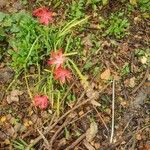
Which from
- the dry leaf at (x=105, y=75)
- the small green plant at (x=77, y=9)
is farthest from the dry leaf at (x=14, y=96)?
the small green plant at (x=77, y=9)

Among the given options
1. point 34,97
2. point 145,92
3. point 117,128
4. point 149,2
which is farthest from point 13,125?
point 149,2

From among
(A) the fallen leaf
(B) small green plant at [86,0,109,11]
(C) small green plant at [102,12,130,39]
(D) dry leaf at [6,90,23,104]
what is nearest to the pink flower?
(D) dry leaf at [6,90,23,104]

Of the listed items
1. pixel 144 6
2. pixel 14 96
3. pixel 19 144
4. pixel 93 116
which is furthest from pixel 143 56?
pixel 19 144

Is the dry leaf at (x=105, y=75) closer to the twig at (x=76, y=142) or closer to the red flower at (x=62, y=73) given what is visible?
the red flower at (x=62, y=73)

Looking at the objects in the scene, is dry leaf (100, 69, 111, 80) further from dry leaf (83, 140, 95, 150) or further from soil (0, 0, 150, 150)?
dry leaf (83, 140, 95, 150)

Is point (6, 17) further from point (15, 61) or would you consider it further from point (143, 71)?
point (143, 71)

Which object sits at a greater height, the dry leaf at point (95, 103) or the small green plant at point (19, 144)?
the small green plant at point (19, 144)
